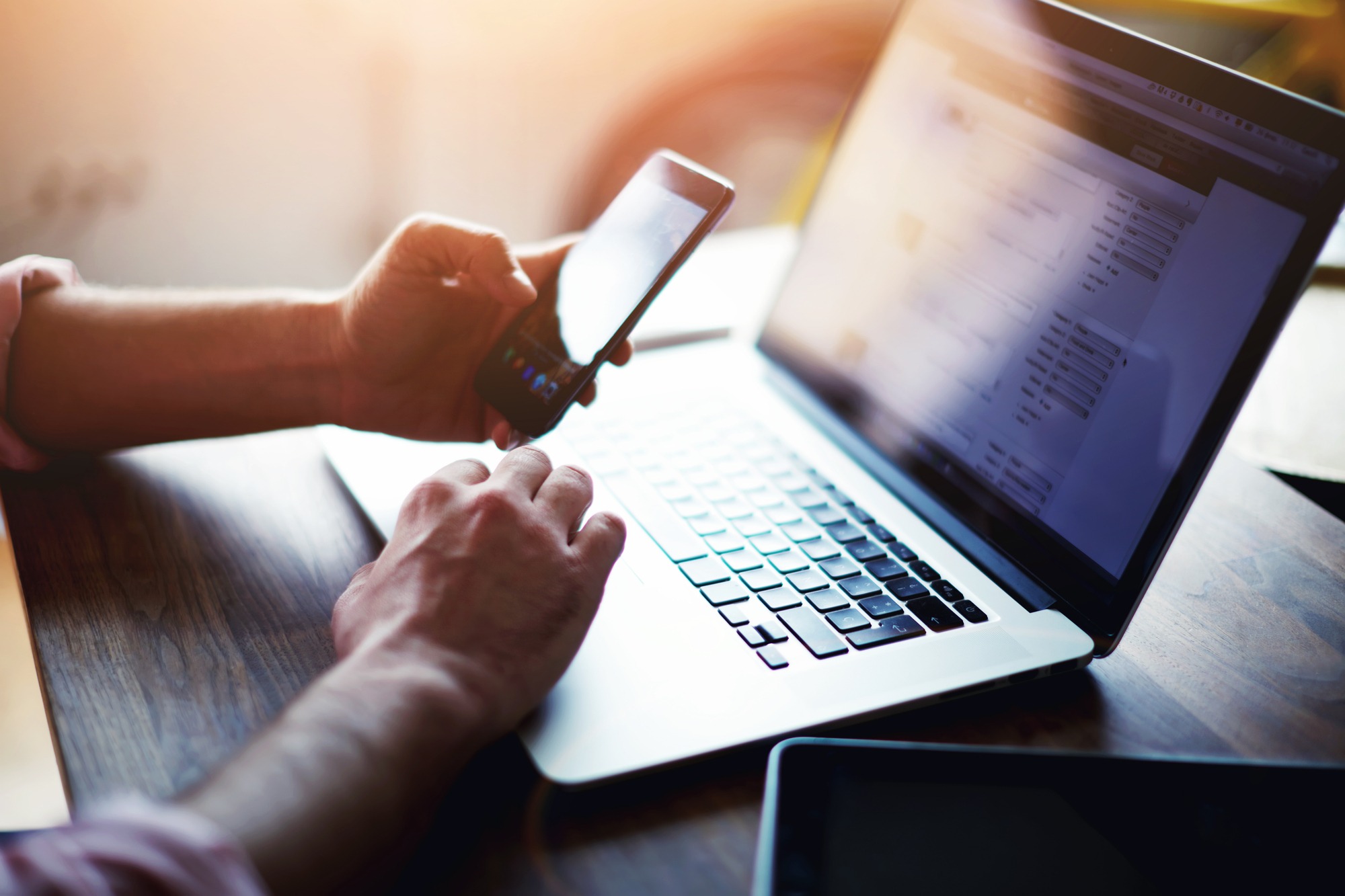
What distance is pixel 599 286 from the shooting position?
75 cm

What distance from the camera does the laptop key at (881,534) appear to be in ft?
2.11

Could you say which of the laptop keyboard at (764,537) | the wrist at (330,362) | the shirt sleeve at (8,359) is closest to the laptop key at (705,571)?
the laptop keyboard at (764,537)

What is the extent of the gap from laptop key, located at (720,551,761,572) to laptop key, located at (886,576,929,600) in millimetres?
86

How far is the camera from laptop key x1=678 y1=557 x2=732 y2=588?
584mm

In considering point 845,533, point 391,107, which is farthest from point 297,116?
point 845,533

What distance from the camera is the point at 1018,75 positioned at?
0.66m

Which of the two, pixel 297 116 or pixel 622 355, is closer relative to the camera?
pixel 622 355

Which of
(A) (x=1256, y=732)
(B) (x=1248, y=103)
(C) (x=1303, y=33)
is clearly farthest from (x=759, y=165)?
(A) (x=1256, y=732)

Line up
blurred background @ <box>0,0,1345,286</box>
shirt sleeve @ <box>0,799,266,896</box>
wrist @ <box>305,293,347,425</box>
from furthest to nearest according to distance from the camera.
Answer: blurred background @ <box>0,0,1345,286</box>, wrist @ <box>305,293,347,425</box>, shirt sleeve @ <box>0,799,266,896</box>

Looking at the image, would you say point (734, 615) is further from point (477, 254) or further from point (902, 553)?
point (477, 254)

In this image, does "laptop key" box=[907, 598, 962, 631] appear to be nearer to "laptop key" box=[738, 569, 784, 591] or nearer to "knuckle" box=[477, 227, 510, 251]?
"laptop key" box=[738, 569, 784, 591]

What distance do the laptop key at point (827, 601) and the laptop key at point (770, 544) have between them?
0.16 ft

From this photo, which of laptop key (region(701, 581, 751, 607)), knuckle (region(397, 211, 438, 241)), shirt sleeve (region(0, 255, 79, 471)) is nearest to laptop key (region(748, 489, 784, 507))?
laptop key (region(701, 581, 751, 607))

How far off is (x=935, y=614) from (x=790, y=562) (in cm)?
10
